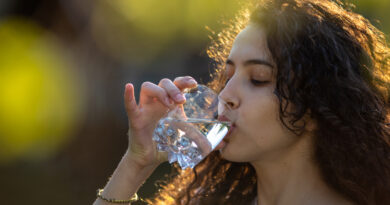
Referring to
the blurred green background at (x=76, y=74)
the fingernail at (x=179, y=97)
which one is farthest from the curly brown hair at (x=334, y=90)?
the blurred green background at (x=76, y=74)

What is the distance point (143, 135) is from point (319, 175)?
0.84 m

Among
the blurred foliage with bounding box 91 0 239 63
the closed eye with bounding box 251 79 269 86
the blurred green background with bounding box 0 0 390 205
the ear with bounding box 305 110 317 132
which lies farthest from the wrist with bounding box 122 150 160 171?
the blurred foliage with bounding box 91 0 239 63

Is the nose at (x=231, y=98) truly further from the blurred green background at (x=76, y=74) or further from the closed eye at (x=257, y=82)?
the blurred green background at (x=76, y=74)

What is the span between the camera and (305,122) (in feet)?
6.85

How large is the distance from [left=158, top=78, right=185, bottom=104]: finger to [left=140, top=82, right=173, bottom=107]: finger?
0.02 meters

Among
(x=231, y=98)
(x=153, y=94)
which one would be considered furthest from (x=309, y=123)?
(x=153, y=94)

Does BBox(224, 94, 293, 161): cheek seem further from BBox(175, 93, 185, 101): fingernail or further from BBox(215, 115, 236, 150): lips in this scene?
BBox(175, 93, 185, 101): fingernail

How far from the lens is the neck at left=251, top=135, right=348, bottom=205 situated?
2119 millimetres

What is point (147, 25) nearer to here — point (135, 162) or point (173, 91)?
point (135, 162)

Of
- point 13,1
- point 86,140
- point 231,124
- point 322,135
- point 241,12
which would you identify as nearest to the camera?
point 231,124

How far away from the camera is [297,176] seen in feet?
7.07

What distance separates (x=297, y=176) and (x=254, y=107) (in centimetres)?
44

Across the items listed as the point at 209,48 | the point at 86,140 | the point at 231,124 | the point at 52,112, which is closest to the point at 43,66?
the point at 52,112

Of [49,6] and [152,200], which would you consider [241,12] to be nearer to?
[152,200]
